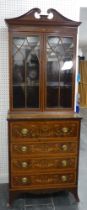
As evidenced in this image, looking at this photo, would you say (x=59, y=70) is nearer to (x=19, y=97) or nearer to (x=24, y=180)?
(x=19, y=97)

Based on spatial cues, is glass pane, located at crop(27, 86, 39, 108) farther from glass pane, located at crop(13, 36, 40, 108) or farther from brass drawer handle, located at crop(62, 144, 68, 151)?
brass drawer handle, located at crop(62, 144, 68, 151)

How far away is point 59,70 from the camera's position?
2.52m

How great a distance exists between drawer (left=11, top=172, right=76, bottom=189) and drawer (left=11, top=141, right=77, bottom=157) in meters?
0.24

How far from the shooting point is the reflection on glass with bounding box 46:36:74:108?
2457 mm

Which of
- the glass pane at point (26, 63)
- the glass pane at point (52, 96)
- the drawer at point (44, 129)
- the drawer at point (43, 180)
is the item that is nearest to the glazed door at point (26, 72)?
the glass pane at point (26, 63)

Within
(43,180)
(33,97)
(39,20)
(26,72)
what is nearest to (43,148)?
(43,180)

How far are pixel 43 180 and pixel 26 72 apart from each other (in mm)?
1119

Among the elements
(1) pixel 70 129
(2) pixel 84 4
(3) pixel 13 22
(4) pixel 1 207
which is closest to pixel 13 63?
(3) pixel 13 22

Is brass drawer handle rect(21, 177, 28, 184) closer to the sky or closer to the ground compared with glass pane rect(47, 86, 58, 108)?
closer to the ground

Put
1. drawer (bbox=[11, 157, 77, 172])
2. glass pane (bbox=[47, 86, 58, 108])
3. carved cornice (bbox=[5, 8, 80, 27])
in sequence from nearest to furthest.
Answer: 1. carved cornice (bbox=[5, 8, 80, 27])
2. drawer (bbox=[11, 157, 77, 172])
3. glass pane (bbox=[47, 86, 58, 108])

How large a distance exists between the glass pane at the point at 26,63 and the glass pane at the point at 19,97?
0.01 m

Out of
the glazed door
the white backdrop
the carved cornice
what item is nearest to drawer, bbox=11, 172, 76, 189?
the white backdrop

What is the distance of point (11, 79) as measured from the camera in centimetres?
245

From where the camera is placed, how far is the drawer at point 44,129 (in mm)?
2352
